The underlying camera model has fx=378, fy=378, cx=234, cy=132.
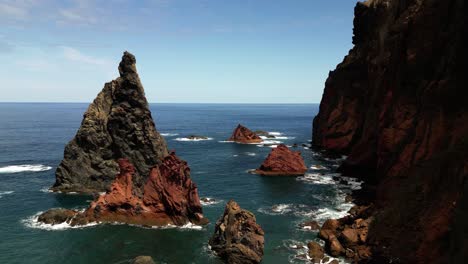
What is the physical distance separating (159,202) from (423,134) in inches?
1573

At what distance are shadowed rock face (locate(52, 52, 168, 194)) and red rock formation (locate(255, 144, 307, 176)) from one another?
28650 millimetres

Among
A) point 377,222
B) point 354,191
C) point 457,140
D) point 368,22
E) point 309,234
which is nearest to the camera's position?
point 457,140

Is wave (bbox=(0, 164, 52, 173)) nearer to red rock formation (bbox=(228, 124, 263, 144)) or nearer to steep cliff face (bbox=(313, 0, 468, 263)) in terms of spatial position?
red rock formation (bbox=(228, 124, 263, 144))

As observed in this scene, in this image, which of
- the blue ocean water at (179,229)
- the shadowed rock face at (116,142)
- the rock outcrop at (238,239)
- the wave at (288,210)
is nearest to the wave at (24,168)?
the blue ocean water at (179,229)

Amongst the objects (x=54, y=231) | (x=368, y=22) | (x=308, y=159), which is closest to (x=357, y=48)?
(x=368, y=22)

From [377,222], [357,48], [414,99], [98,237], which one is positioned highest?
[357,48]

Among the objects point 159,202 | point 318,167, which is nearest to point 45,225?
point 159,202

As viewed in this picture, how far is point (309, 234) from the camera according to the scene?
177 feet

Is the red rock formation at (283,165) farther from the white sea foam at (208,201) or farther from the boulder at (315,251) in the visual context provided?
A: the boulder at (315,251)

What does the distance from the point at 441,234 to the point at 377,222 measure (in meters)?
11.2

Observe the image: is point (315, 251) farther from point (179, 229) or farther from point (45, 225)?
point (45, 225)

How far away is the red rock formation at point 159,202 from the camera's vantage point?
59.1m

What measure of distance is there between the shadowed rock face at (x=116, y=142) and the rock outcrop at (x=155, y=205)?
1501 centimetres

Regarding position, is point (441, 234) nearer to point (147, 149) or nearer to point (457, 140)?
point (457, 140)
